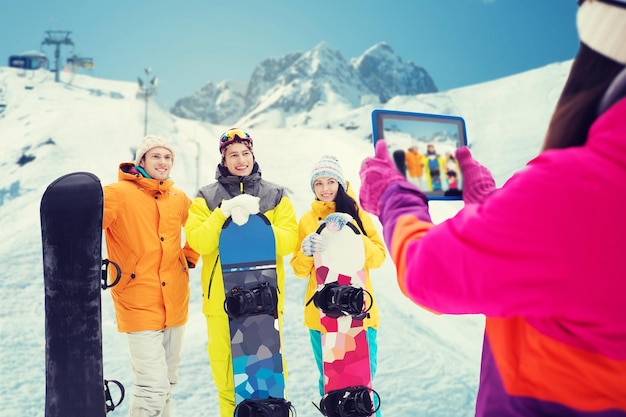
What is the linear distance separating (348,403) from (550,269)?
2.84 m

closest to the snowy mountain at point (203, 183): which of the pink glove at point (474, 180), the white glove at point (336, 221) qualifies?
the pink glove at point (474, 180)

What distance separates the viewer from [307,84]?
102m

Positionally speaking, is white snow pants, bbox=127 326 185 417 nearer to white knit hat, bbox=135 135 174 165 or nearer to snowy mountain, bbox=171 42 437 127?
white knit hat, bbox=135 135 174 165

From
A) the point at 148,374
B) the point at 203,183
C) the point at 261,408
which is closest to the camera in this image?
the point at 261,408

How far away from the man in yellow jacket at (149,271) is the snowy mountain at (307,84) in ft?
285

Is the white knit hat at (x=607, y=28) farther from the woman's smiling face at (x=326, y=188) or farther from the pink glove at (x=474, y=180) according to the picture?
the woman's smiling face at (x=326, y=188)

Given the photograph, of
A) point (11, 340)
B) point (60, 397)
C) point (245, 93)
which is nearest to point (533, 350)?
point (60, 397)

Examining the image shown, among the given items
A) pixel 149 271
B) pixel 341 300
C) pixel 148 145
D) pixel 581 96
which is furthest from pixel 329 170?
pixel 581 96

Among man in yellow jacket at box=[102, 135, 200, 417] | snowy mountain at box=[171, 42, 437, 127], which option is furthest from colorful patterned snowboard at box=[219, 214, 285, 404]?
snowy mountain at box=[171, 42, 437, 127]

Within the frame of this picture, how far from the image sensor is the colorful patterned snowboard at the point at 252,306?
312cm

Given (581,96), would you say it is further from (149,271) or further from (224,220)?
(149,271)

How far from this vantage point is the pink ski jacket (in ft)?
2.43

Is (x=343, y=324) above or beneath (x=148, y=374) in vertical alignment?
above

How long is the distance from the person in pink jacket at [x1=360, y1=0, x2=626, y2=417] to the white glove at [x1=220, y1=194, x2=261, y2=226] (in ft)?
7.58
